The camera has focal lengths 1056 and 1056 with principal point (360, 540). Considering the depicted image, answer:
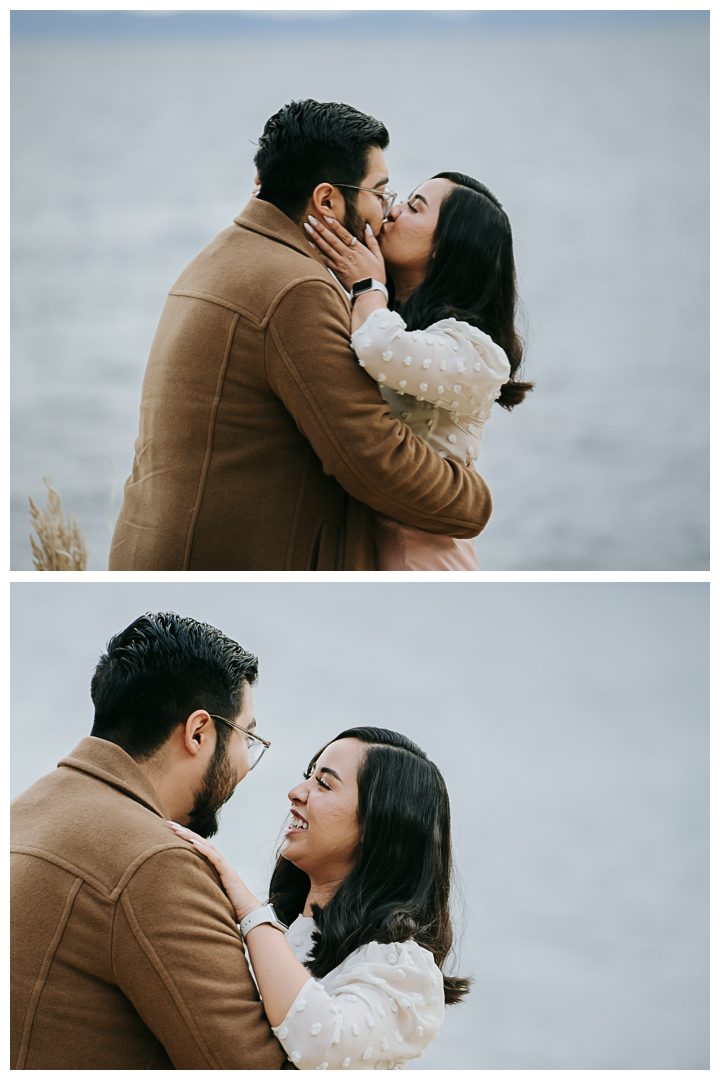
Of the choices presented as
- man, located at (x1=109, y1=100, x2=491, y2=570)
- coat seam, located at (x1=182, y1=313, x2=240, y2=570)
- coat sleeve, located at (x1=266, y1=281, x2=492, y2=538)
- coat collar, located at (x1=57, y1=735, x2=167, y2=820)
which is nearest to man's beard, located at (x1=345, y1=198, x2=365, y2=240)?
man, located at (x1=109, y1=100, x2=491, y2=570)

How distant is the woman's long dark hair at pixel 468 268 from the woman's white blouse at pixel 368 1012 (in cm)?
131

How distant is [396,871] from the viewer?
7.29ft

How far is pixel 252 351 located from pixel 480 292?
1.97 feet

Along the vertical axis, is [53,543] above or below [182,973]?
above

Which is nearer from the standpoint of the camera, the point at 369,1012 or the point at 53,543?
the point at 369,1012

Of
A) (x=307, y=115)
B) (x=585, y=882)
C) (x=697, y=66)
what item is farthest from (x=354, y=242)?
(x=697, y=66)

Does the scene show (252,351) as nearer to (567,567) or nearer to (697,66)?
(567,567)

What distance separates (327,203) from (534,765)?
241 inches

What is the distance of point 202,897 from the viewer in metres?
1.80

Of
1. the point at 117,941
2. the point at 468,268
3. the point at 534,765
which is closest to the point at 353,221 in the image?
the point at 468,268

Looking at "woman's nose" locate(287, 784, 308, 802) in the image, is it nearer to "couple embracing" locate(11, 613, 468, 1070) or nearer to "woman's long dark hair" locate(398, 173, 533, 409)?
"couple embracing" locate(11, 613, 468, 1070)

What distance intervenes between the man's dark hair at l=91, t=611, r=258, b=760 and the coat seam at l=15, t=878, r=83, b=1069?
1.06 ft

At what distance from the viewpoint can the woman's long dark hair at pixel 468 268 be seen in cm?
235

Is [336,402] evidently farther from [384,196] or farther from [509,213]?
[509,213]
